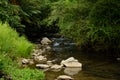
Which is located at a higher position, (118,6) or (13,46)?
(118,6)

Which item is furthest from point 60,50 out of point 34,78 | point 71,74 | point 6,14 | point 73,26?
point 34,78

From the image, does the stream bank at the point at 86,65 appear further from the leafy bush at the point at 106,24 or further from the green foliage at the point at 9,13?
the green foliage at the point at 9,13

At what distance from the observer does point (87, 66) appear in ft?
47.3

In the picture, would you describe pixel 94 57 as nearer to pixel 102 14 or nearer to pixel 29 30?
pixel 102 14

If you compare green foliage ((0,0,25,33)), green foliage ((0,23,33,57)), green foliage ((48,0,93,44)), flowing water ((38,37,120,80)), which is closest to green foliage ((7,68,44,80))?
flowing water ((38,37,120,80))

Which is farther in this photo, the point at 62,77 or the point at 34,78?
the point at 62,77

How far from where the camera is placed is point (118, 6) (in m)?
16.5

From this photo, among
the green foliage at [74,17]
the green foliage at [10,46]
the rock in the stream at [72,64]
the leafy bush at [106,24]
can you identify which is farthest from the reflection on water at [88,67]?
the green foliage at [10,46]

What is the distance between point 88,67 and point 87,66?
0.80 feet

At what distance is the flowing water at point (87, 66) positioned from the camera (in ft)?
40.7

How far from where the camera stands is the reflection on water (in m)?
12.4

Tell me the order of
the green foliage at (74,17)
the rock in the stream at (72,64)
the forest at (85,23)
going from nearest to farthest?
the rock in the stream at (72,64) → the forest at (85,23) → the green foliage at (74,17)

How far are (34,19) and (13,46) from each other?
12.8m

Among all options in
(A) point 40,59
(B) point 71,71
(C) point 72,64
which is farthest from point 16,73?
(A) point 40,59
